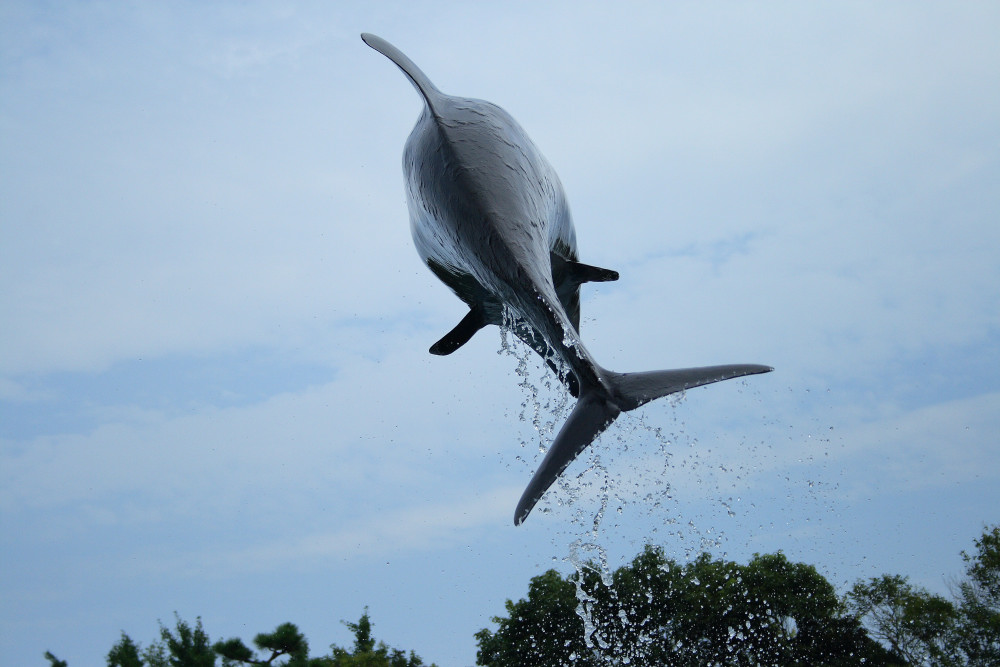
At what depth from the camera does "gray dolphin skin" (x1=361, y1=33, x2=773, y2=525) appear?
19.8ft

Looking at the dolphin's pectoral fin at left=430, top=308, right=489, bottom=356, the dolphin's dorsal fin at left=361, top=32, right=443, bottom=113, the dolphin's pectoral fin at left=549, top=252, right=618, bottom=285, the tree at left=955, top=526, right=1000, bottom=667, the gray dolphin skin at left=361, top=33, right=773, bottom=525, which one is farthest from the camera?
the tree at left=955, top=526, right=1000, bottom=667

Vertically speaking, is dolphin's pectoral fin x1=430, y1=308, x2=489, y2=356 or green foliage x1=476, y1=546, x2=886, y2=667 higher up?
dolphin's pectoral fin x1=430, y1=308, x2=489, y2=356

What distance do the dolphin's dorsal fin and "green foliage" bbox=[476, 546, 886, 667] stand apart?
61.6ft

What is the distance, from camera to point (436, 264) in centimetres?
835

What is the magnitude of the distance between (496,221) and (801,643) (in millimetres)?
22314

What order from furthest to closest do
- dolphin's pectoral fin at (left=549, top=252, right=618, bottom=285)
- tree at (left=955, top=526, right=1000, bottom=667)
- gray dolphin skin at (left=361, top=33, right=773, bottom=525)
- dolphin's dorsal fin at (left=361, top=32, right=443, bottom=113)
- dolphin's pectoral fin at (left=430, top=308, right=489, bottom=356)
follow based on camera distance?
1. tree at (left=955, top=526, right=1000, bottom=667)
2. dolphin's pectoral fin at (left=549, top=252, right=618, bottom=285)
3. dolphin's pectoral fin at (left=430, top=308, right=489, bottom=356)
4. dolphin's dorsal fin at (left=361, top=32, right=443, bottom=113)
5. gray dolphin skin at (left=361, top=33, right=773, bottom=525)

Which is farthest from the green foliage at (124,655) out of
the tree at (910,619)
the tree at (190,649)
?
the tree at (910,619)

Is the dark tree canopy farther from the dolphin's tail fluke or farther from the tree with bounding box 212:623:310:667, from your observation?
the dolphin's tail fluke

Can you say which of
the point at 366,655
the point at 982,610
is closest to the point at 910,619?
the point at 982,610

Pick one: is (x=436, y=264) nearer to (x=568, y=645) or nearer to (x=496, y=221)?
(x=496, y=221)

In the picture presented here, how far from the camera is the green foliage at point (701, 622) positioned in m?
25.2

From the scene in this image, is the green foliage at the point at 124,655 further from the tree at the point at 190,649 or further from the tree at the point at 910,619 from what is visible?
the tree at the point at 910,619

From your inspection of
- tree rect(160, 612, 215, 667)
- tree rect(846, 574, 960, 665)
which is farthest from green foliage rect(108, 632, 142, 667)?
tree rect(846, 574, 960, 665)

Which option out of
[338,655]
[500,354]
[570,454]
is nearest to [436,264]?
[500,354]
